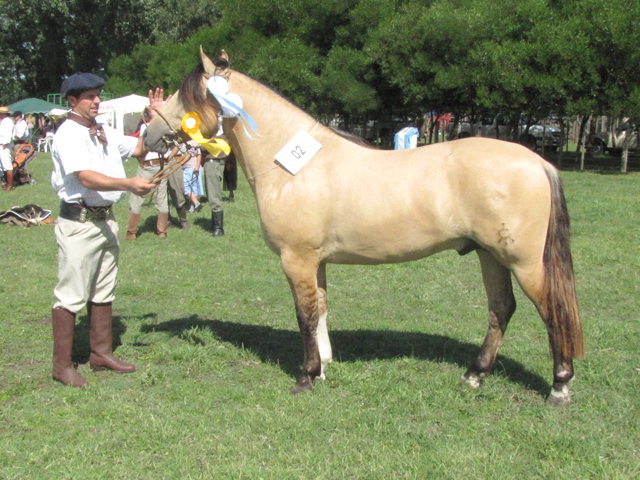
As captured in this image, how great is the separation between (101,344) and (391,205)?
2652 millimetres

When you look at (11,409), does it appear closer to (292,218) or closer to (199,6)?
(292,218)

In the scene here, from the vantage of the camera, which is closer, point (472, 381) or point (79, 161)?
point (79, 161)

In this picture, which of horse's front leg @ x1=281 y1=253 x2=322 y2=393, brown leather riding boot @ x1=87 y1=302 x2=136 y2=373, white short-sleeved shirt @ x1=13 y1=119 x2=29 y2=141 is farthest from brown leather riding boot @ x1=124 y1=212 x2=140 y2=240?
white short-sleeved shirt @ x1=13 y1=119 x2=29 y2=141

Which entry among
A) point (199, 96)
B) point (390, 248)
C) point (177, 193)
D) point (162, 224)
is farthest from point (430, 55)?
point (390, 248)

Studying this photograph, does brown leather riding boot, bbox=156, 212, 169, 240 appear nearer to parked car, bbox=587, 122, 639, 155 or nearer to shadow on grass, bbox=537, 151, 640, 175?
shadow on grass, bbox=537, 151, 640, 175

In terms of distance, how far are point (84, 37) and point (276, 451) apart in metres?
49.2

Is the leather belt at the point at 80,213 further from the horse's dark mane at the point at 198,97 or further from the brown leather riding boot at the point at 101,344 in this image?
the horse's dark mane at the point at 198,97

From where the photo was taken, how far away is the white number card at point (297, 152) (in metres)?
4.00

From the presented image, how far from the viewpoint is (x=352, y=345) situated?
16.9 ft

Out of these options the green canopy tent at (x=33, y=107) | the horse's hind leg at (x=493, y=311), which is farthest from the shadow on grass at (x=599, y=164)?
the green canopy tent at (x=33, y=107)

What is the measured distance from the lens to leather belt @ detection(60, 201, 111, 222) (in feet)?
13.8

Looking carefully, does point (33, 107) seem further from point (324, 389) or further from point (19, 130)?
point (324, 389)

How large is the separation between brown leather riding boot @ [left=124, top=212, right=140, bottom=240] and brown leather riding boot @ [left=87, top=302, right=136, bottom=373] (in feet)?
18.0

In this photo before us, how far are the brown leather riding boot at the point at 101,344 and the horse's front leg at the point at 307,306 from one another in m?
1.49
